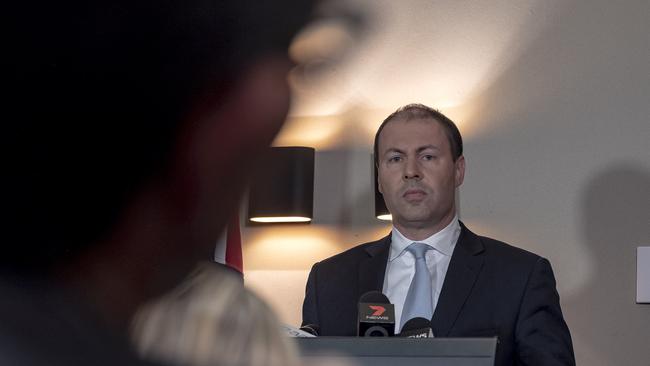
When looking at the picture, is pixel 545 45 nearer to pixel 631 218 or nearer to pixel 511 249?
pixel 631 218

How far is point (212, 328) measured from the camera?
0.31 metres

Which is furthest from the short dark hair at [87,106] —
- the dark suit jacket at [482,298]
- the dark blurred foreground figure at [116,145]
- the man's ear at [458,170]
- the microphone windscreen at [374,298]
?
the man's ear at [458,170]

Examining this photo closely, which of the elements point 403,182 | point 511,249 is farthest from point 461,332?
point 403,182

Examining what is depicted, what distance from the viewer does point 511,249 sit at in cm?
216

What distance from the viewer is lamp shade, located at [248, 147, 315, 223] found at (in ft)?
9.23

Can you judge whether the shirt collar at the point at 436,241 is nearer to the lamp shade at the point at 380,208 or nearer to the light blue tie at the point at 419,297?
the light blue tie at the point at 419,297

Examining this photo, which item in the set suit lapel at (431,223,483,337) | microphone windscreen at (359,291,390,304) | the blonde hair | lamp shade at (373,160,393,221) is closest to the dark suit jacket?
suit lapel at (431,223,483,337)

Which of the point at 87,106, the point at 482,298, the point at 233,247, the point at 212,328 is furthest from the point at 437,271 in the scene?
the point at 212,328

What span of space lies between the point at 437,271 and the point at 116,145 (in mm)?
1766

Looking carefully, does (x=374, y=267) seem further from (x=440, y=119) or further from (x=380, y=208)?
(x=380, y=208)

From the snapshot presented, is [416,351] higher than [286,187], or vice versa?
[286,187]

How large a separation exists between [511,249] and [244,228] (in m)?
1.18

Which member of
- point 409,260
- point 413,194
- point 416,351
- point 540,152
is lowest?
point 416,351

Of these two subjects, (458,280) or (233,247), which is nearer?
(458,280)
